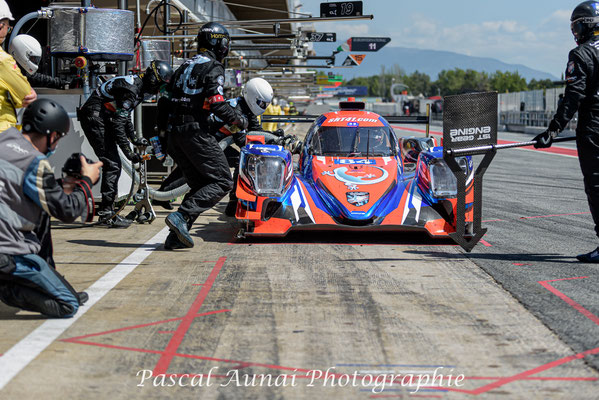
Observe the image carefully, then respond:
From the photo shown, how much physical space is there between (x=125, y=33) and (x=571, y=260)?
664 cm

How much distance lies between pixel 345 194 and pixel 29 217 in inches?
151

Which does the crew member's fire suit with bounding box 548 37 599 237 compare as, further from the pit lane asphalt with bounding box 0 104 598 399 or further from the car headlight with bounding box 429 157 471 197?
the car headlight with bounding box 429 157 471 197

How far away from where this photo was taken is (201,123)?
24.8ft

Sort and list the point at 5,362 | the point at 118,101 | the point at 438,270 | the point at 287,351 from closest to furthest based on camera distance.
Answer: the point at 5,362 → the point at 287,351 → the point at 438,270 → the point at 118,101

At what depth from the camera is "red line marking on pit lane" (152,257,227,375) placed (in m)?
3.93

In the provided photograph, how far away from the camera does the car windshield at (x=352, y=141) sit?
894 centimetres

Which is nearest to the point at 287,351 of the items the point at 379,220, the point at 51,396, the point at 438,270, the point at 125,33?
the point at 51,396

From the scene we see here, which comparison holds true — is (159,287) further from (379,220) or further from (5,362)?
(379,220)

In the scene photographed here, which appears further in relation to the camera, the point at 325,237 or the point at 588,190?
the point at 325,237

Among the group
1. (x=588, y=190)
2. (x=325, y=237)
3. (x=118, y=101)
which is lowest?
(x=325, y=237)

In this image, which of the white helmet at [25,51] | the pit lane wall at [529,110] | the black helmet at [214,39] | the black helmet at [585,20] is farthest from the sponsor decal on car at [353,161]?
the pit lane wall at [529,110]

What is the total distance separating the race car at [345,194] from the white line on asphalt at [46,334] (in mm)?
1606

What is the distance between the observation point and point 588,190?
6992mm

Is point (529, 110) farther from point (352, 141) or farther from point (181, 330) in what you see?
point (181, 330)
